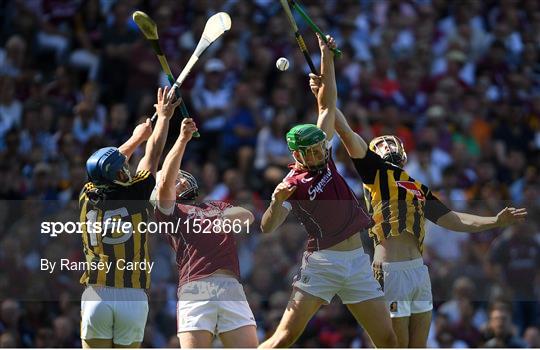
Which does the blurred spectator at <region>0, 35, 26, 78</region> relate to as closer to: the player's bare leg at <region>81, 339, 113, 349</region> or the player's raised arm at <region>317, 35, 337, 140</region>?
the player's raised arm at <region>317, 35, 337, 140</region>

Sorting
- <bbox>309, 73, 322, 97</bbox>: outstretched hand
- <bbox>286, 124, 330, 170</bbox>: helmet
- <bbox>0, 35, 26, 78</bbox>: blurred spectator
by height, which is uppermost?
<bbox>0, 35, 26, 78</bbox>: blurred spectator

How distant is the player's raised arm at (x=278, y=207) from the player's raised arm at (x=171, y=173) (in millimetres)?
690

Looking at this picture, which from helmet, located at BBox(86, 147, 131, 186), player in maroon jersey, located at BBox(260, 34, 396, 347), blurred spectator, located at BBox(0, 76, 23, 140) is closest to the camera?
helmet, located at BBox(86, 147, 131, 186)

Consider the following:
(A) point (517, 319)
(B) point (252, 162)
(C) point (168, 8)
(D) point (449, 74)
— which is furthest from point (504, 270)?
(C) point (168, 8)

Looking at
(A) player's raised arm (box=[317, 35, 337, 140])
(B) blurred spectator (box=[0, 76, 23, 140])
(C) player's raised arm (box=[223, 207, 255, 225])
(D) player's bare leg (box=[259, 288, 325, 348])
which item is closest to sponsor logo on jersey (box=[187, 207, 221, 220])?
(C) player's raised arm (box=[223, 207, 255, 225])

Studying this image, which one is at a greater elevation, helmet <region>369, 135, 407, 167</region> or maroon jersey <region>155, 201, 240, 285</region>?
helmet <region>369, 135, 407, 167</region>

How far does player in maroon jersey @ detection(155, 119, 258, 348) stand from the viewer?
33.5 feet

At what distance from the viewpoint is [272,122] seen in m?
15.6

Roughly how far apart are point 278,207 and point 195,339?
112 centimetres

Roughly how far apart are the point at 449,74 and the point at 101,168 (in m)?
8.02

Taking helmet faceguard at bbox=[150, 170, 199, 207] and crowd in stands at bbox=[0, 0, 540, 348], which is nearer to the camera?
helmet faceguard at bbox=[150, 170, 199, 207]

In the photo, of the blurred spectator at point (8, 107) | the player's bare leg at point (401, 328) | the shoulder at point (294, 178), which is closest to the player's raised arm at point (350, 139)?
the shoulder at point (294, 178)

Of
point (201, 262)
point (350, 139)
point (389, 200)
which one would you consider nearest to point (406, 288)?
point (389, 200)

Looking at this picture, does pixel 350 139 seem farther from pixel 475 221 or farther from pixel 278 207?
pixel 475 221
